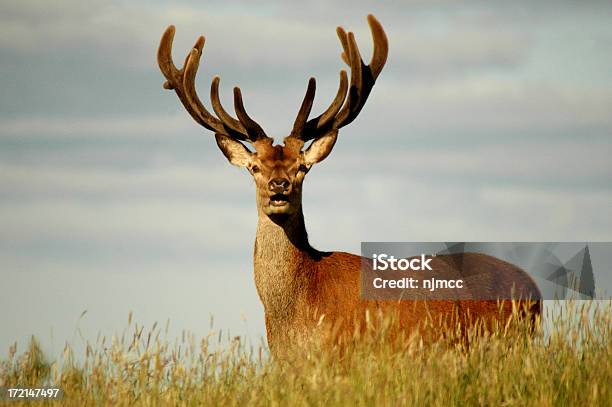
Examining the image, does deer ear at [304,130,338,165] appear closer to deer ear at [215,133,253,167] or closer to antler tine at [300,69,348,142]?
antler tine at [300,69,348,142]

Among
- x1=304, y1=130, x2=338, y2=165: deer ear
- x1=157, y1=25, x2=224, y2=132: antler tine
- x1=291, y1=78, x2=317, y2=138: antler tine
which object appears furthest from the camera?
x1=157, y1=25, x2=224, y2=132: antler tine

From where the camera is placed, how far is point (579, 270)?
10109mm

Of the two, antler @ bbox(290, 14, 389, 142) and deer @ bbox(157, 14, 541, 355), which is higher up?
antler @ bbox(290, 14, 389, 142)

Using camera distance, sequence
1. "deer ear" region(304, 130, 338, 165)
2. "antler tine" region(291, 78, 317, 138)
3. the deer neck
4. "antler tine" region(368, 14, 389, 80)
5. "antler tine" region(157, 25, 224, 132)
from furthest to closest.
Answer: "antler tine" region(368, 14, 389, 80), "antler tine" region(157, 25, 224, 132), "antler tine" region(291, 78, 317, 138), "deer ear" region(304, 130, 338, 165), the deer neck

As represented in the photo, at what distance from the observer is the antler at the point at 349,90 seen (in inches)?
387

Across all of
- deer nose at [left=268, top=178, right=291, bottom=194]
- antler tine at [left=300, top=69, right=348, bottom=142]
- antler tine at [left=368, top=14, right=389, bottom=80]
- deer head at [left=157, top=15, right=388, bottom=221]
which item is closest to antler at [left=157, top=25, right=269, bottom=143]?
deer head at [left=157, top=15, right=388, bottom=221]

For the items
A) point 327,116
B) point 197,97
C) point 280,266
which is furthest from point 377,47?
point 280,266

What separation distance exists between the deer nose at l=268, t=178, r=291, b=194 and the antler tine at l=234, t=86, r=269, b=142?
95 cm

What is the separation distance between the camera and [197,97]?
1043 centimetres

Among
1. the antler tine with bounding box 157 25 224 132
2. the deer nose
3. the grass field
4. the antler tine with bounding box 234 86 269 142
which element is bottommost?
the grass field

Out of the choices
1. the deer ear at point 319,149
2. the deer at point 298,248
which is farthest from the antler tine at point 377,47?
the deer ear at point 319,149

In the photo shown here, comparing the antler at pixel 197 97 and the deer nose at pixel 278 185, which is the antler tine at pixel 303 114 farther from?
the deer nose at pixel 278 185

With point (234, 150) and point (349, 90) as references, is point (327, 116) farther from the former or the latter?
point (234, 150)

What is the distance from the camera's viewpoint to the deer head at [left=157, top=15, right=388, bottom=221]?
30.0ft
